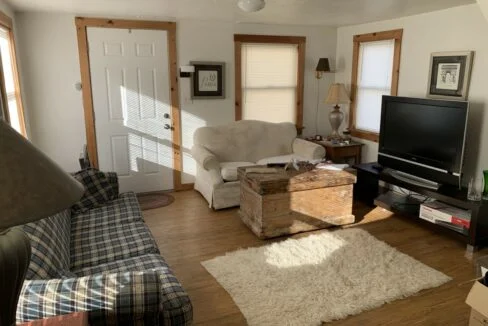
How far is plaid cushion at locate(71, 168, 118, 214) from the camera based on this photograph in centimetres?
310

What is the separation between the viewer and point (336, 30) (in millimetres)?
5492

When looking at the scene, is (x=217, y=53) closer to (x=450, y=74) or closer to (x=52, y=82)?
(x=52, y=82)

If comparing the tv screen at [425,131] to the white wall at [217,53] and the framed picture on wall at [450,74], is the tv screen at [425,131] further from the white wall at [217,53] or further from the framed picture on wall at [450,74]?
the white wall at [217,53]

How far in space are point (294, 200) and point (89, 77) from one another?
2.84 m

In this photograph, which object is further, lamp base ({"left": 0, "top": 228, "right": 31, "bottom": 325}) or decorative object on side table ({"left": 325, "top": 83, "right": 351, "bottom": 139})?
decorative object on side table ({"left": 325, "top": 83, "right": 351, "bottom": 139})

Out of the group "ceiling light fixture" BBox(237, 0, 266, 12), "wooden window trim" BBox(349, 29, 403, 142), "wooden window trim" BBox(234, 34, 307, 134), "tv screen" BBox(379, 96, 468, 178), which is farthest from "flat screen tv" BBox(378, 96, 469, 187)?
"ceiling light fixture" BBox(237, 0, 266, 12)

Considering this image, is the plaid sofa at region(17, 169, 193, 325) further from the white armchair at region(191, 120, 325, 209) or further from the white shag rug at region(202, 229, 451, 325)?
the white armchair at region(191, 120, 325, 209)

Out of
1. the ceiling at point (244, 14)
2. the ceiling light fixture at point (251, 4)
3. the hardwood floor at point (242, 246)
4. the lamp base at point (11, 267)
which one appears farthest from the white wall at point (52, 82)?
the lamp base at point (11, 267)

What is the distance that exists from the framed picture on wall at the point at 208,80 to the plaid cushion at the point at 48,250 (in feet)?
9.24

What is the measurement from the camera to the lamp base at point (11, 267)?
94 cm

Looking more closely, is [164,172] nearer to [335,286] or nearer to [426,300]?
[335,286]

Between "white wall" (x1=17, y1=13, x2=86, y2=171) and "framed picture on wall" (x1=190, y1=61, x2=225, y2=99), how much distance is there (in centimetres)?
140

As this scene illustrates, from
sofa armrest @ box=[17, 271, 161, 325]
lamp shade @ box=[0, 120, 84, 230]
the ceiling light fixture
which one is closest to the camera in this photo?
lamp shade @ box=[0, 120, 84, 230]

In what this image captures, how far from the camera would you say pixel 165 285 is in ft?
6.35
